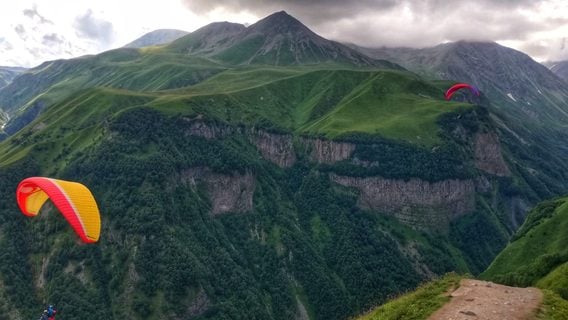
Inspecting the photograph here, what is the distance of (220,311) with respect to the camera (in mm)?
197750

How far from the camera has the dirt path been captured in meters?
47.0

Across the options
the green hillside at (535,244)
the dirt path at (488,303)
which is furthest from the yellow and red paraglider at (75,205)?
the green hillside at (535,244)

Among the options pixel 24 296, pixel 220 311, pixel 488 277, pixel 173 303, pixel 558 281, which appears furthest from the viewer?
pixel 220 311

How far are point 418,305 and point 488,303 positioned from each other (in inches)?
296

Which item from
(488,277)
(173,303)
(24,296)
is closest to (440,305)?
(488,277)

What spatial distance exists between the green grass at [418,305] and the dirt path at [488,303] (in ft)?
2.98

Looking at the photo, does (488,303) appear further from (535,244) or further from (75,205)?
(535,244)

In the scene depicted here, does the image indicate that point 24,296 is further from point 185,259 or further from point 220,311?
point 220,311

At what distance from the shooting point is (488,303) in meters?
50.2

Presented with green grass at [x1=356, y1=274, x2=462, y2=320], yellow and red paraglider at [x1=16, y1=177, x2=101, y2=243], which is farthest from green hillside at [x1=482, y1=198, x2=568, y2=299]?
yellow and red paraglider at [x1=16, y1=177, x2=101, y2=243]

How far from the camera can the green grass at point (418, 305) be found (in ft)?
159

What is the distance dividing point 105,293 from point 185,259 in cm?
3399

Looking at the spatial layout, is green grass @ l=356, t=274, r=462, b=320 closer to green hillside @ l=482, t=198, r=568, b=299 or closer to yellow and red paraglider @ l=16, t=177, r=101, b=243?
yellow and red paraglider @ l=16, t=177, r=101, b=243

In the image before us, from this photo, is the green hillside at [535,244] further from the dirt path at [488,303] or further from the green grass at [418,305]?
the green grass at [418,305]
